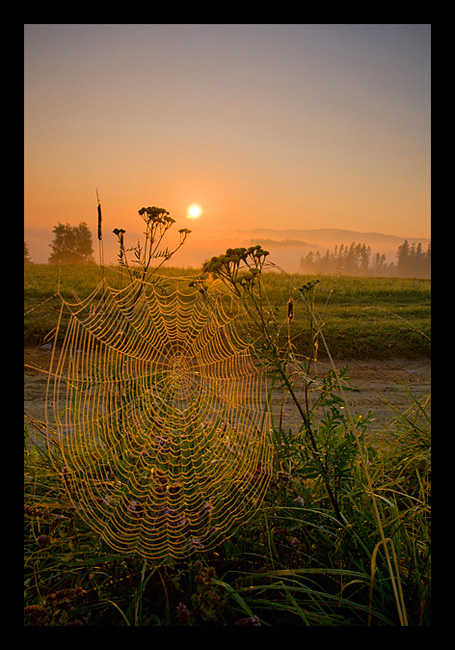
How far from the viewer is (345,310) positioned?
10.1m

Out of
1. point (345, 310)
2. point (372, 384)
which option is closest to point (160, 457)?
point (372, 384)

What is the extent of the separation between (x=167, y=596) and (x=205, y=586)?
0.42 ft

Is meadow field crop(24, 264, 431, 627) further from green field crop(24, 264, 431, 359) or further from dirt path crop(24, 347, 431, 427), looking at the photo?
green field crop(24, 264, 431, 359)

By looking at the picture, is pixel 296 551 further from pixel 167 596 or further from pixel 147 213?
pixel 147 213

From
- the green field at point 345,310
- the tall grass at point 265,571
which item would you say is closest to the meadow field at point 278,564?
the tall grass at point 265,571

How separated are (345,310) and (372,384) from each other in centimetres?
389

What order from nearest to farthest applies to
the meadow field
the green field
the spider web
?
the meadow field < the spider web < the green field

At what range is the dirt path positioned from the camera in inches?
187

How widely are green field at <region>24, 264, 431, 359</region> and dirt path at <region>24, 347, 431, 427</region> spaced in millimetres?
296

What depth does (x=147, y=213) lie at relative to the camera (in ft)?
7.97

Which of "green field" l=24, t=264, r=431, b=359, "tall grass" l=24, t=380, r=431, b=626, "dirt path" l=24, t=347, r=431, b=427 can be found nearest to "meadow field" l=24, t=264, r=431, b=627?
"tall grass" l=24, t=380, r=431, b=626

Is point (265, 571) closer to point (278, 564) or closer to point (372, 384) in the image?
point (278, 564)
